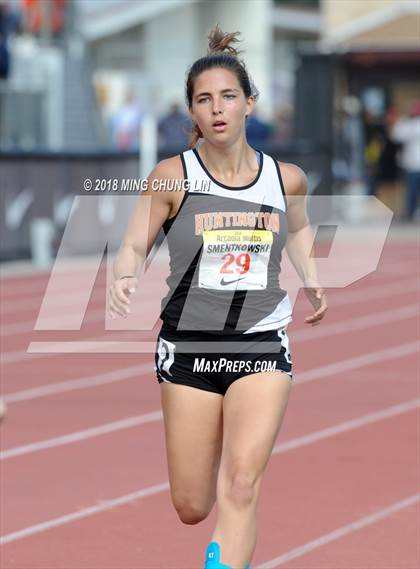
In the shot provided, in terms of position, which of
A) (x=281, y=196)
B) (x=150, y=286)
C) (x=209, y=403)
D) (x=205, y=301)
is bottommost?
(x=150, y=286)

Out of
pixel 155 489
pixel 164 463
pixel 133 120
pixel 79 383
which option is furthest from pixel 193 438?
pixel 133 120

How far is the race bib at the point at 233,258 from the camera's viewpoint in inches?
205

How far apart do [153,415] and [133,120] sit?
53.8ft

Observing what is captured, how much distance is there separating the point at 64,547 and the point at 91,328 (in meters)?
7.51

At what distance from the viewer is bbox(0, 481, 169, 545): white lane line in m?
6.64

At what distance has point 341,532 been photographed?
6.66m

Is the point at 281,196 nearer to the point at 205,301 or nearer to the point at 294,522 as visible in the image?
the point at 205,301

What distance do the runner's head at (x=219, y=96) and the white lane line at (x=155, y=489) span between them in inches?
88.8

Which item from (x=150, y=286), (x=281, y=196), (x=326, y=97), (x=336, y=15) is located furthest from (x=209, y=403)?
(x=336, y=15)

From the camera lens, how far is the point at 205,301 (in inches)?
207

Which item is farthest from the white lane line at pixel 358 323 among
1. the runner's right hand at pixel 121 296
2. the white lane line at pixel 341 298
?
the runner's right hand at pixel 121 296

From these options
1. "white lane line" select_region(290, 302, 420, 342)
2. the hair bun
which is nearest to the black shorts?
the hair bun

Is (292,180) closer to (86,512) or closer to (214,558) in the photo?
(214,558)

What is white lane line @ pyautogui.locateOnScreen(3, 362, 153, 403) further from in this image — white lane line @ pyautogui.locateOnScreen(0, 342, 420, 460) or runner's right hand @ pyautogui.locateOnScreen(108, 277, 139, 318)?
runner's right hand @ pyautogui.locateOnScreen(108, 277, 139, 318)
